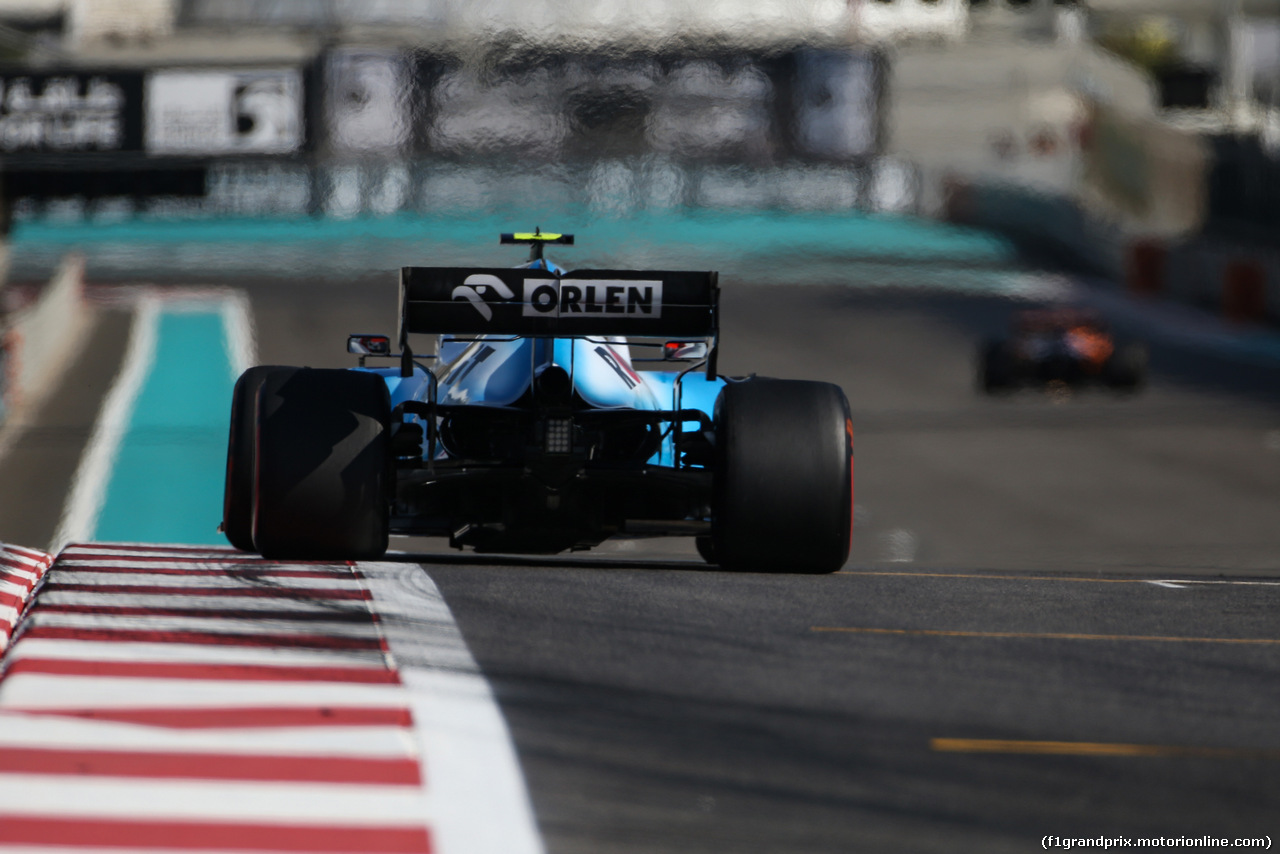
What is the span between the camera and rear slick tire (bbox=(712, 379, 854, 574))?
8.23 m

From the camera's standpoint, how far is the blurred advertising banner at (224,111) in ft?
150

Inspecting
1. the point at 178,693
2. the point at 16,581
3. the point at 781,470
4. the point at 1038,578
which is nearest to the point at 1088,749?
the point at 178,693

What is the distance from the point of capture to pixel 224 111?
151 feet

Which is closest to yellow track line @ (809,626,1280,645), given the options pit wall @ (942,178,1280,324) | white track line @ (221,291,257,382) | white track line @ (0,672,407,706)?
white track line @ (0,672,407,706)

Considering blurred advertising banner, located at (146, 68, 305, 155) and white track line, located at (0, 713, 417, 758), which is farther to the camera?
blurred advertising banner, located at (146, 68, 305, 155)

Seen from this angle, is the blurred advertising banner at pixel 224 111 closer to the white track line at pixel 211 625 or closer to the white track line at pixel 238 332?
the white track line at pixel 238 332

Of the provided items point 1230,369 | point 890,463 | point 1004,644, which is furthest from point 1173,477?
point 1004,644

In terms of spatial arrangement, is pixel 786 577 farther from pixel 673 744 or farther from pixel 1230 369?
pixel 1230 369

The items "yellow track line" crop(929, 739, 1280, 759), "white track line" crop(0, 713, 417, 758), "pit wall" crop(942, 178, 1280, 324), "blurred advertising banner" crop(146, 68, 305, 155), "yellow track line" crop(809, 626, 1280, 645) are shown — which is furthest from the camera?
"blurred advertising banner" crop(146, 68, 305, 155)

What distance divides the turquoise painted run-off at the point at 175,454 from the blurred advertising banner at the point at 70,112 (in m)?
16.4

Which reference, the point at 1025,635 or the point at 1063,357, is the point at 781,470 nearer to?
the point at 1025,635

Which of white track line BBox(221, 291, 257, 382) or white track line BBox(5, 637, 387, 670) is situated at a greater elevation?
white track line BBox(5, 637, 387, 670)

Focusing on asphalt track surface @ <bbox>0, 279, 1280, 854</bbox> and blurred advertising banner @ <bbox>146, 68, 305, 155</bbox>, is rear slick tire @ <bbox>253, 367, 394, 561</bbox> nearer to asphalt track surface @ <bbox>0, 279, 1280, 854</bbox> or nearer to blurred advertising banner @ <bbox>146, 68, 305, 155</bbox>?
asphalt track surface @ <bbox>0, 279, 1280, 854</bbox>

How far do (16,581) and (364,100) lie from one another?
40.1 meters
